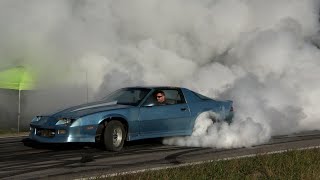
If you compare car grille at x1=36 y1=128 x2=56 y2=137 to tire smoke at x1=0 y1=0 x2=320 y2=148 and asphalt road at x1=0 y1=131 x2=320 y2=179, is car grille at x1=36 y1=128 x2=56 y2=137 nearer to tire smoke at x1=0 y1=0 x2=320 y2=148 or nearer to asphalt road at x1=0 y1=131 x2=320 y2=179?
asphalt road at x1=0 y1=131 x2=320 y2=179

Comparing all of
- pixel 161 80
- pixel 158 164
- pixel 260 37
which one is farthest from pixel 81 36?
pixel 158 164

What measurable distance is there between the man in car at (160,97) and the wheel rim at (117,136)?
4.10 feet

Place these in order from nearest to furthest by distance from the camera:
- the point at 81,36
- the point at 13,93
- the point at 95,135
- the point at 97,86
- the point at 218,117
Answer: the point at 95,135 → the point at 218,117 → the point at 13,93 → the point at 97,86 → the point at 81,36

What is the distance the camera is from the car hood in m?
10.0

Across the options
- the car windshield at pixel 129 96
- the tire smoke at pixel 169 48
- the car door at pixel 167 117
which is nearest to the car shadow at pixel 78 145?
the car door at pixel 167 117

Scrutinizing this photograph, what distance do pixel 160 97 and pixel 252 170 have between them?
12.4 feet

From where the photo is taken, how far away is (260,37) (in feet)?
65.0

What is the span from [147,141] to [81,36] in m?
9.28

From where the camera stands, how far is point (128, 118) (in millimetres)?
10375

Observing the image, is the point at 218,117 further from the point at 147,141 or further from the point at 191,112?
the point at 147,141

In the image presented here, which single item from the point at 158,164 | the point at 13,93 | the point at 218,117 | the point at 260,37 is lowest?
the point at 158,164

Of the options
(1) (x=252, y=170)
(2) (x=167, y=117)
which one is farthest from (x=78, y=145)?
(1) (x=252, y=170)

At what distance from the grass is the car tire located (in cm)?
249

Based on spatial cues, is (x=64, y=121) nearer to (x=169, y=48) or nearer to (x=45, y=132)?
(x=45, y=132)
